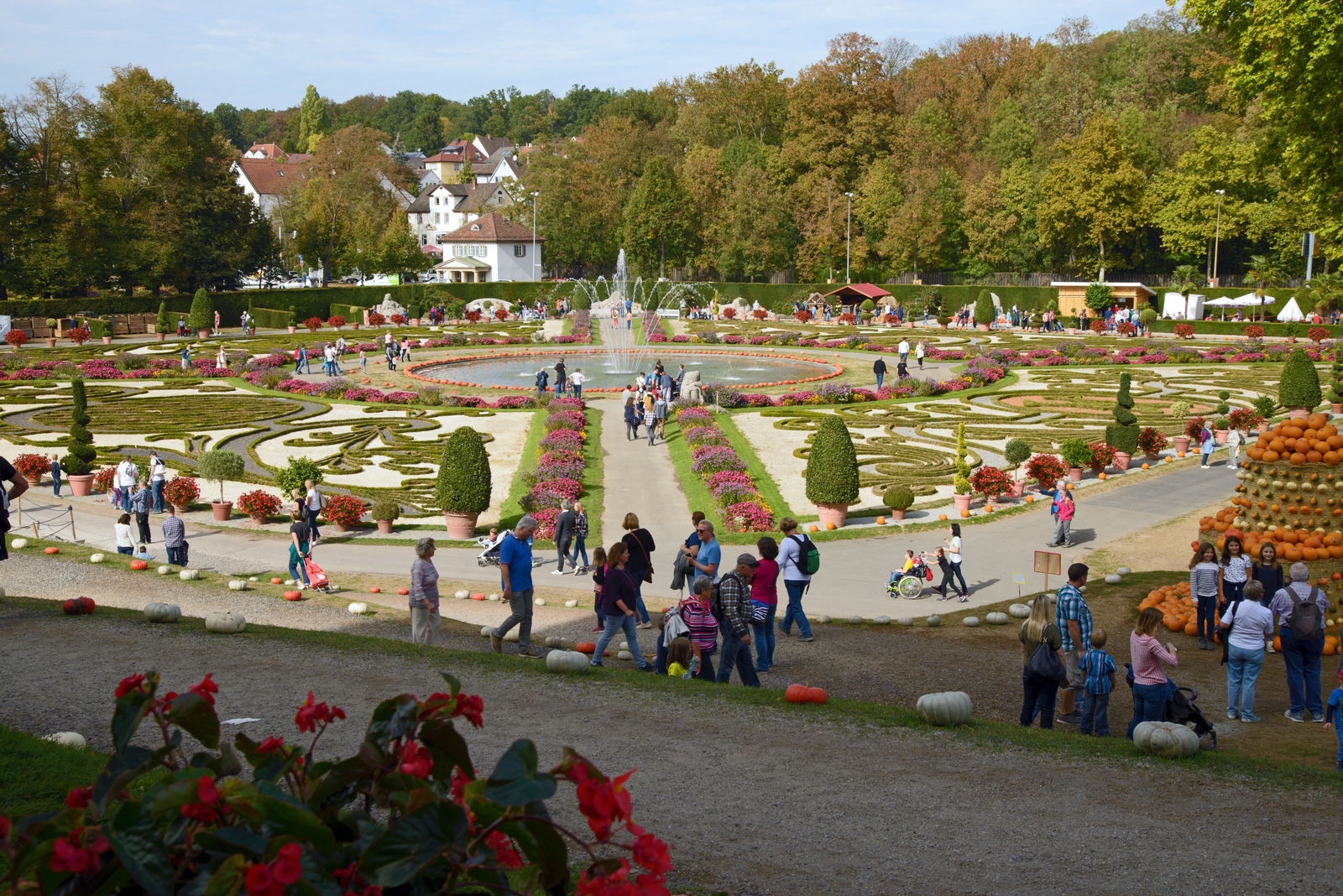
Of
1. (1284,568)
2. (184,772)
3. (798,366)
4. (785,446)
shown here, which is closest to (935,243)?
(798,366)

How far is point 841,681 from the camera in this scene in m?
11.6

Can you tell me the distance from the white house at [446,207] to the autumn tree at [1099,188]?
2400 inches

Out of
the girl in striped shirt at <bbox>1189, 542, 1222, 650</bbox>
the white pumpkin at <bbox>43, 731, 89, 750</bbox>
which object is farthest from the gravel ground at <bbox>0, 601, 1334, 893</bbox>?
the girl in striped shirt at <bbox>1189, 542, 1222, 650</bbox>

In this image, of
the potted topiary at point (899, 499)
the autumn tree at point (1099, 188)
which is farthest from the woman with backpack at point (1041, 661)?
the autumn tree at point (1099, 188)

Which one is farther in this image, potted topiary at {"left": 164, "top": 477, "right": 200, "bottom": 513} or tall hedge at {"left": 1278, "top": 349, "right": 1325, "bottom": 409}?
tall hedge at {"left": 1278, "top": 349, "right": 1325, "bottom": 409}

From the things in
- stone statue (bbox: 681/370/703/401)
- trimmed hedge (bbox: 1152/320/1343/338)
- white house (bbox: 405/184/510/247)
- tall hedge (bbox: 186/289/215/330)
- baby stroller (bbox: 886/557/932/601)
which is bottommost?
baby stroller (bbox: 886/557/932/601)

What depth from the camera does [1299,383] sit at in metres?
30.0

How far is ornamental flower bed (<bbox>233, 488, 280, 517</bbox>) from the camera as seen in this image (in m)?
20.3

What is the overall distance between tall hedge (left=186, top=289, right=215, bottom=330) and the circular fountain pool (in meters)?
20.3

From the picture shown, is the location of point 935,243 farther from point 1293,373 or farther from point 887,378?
point 1293,373

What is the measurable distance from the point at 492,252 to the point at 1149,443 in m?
72.6

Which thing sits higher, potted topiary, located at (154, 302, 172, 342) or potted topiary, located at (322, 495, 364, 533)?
potted topiary, located at (154, 302, 172, 342)

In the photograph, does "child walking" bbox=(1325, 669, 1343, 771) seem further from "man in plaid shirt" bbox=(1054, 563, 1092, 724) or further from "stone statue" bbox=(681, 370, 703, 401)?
"stone statue" bbox=(681, 370, 703, 401)

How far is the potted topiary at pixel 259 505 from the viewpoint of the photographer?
66.5ft
